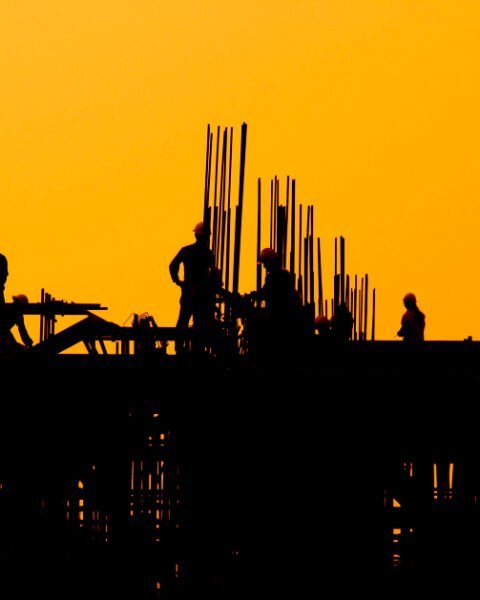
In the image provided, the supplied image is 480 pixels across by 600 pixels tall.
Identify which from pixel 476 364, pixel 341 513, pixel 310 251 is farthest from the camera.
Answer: pixel 310 251

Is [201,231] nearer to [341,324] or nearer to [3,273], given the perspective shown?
[3,273]

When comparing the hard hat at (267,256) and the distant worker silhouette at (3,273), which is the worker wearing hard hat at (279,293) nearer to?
the hard hat at (267,256)

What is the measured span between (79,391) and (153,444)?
8.87ft

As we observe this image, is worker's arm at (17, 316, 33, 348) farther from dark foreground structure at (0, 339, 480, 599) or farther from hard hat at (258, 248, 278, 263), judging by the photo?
hard hat at (258, 248, 278, 263)

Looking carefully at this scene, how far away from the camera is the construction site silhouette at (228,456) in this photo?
89.1ft

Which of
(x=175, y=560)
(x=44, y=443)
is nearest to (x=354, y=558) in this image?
(x=175, y=560)

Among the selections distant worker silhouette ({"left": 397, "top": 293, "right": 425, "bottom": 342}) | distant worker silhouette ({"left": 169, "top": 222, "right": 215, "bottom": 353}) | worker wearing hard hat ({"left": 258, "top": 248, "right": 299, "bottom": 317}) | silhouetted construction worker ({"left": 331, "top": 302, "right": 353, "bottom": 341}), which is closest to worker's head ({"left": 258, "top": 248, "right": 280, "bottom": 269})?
worker wearing hard hat ({"left": 258, "top": 248, "right": 299, "bottom": 317})

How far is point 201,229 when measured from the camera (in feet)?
101

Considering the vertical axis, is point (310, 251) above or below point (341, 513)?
above

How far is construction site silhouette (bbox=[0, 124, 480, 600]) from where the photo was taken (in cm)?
2717

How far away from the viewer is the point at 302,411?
2780 centimetres

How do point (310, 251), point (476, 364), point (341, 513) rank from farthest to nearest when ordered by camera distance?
point (310, 251)
point (341, 513)
point (476, 364)

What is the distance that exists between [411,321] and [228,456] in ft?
12.9

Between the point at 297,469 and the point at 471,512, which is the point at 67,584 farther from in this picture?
the point at 471,512
